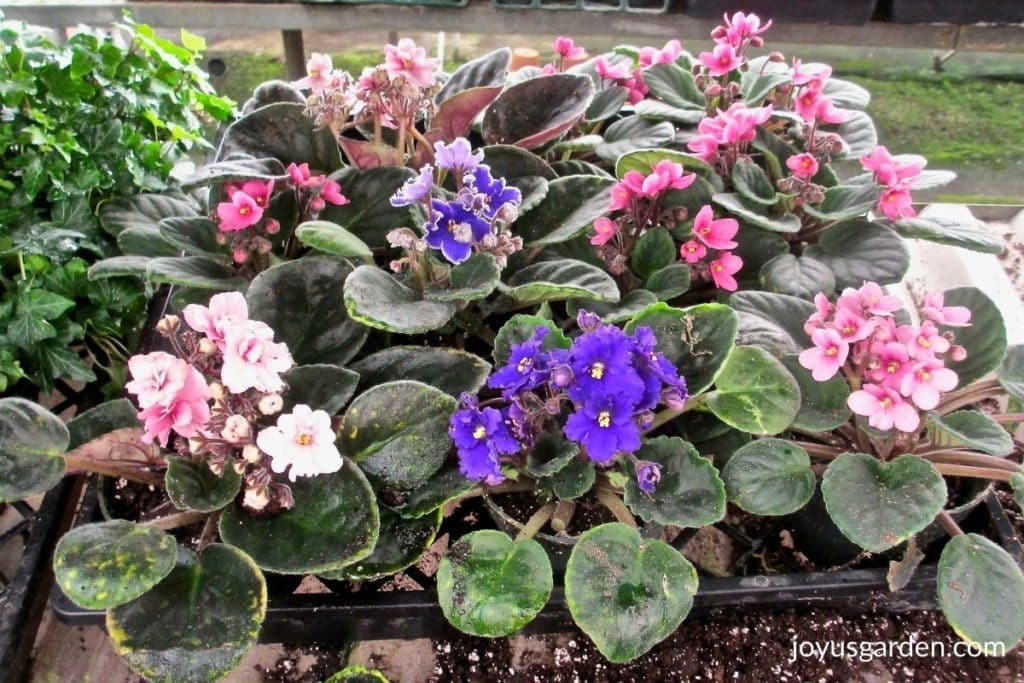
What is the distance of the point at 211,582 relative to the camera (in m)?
0.81

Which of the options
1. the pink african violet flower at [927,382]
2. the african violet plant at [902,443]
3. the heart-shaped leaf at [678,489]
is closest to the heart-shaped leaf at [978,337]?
the african violet plant at [902,443]

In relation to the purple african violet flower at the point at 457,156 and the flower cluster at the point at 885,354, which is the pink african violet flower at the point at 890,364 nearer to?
the flower cluster at the point at 885,354

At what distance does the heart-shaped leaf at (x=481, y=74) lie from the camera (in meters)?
1.21

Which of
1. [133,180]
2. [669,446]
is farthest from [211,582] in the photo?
[133,180]

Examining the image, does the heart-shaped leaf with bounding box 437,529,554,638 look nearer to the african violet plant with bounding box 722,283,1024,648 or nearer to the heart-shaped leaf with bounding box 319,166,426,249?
the african violet plant with bounding box 722,283,1024,648

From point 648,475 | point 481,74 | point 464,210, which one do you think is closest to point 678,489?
point 648,475

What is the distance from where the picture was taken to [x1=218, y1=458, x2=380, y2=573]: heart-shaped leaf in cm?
78

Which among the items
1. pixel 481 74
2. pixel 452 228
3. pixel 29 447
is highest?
pixel 481 74

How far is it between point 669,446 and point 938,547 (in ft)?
1.28

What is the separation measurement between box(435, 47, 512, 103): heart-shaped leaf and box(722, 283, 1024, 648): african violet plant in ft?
1.80

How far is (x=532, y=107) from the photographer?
1.18 metres

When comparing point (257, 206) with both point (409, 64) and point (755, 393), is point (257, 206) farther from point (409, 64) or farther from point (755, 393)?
point (755, 393)

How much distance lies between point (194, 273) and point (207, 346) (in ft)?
0.97

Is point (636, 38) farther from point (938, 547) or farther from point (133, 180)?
point (938, 547)
